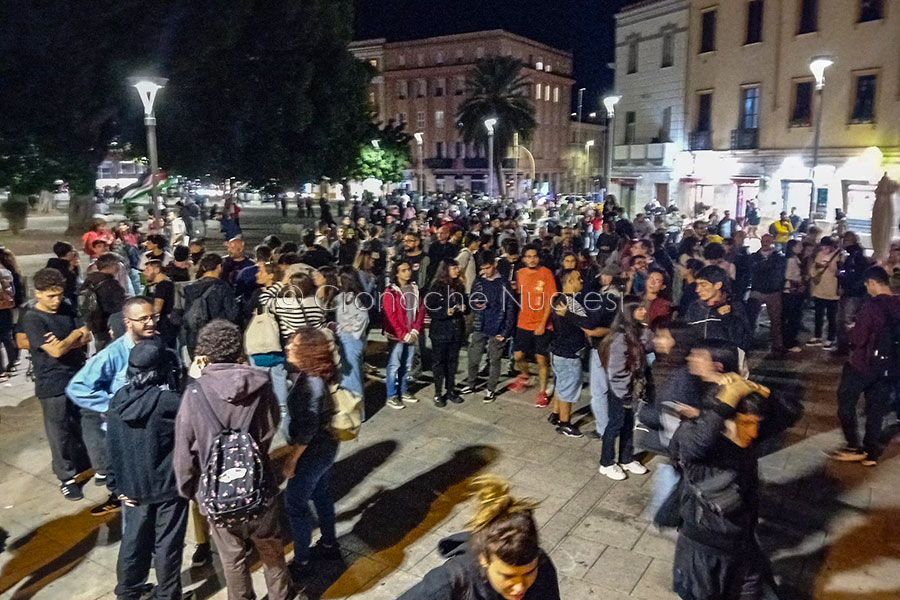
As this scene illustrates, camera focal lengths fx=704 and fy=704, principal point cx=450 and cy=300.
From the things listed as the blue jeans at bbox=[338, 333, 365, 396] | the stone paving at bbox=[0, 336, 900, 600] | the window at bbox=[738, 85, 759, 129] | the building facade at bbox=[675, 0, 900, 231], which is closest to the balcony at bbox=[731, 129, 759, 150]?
the building facade at bbox=[675, 0, 900, 231]

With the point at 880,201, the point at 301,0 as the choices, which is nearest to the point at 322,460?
the point at 880,201

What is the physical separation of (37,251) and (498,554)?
2236cm

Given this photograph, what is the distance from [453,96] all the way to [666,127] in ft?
134

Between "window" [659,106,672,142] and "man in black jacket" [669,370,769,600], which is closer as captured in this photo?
"man in black jacket" [669,370,769,600]

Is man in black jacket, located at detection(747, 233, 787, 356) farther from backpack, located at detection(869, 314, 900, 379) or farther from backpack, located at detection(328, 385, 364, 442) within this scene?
backpack, located at detection(328, 385, 364, 442)

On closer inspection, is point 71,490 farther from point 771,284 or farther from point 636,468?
point 771,284

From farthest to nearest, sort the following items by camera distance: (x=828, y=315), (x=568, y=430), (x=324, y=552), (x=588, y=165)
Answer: (x=588, y=165) < (x=828, y=315) < (x=568, y=430) < (x=324, y=552)

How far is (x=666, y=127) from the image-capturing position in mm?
30094

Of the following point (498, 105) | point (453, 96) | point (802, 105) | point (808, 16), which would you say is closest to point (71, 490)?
point (802, 105)

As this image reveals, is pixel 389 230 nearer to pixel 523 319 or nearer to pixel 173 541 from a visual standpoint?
pixel 523 319

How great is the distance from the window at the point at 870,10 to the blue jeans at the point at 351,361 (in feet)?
75.4

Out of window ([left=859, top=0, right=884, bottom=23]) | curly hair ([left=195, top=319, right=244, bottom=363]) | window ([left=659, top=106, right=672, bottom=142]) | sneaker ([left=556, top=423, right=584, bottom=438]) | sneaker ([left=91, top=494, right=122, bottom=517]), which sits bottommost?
sneaker ([left=91, top=494, right=122, bottom=517])

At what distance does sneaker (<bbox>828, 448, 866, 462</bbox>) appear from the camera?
21.0ft

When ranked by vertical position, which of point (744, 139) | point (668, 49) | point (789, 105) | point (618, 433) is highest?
point (668, 49)
